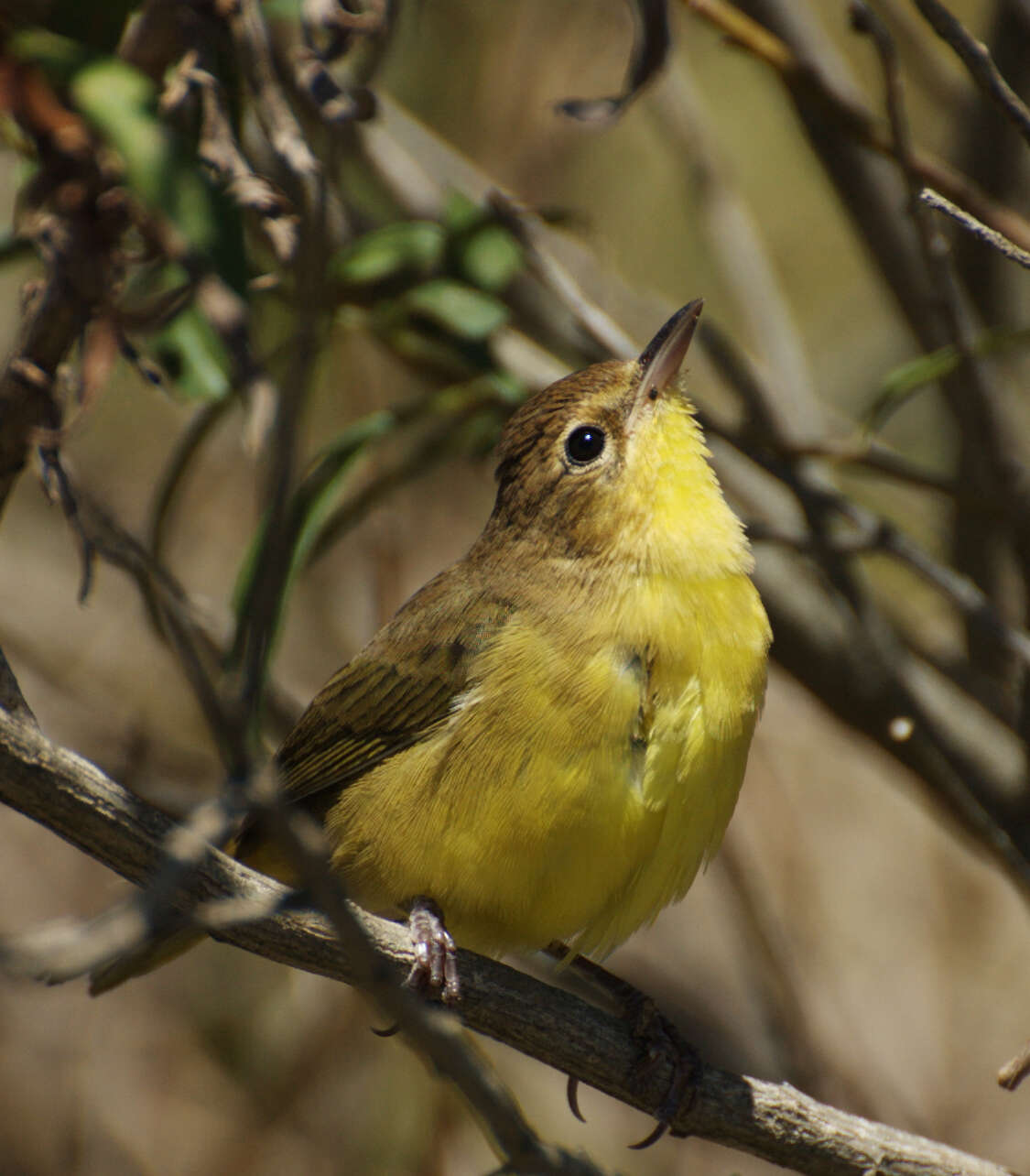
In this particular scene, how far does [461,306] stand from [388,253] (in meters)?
0.26

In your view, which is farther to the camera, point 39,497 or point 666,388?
point 39,497

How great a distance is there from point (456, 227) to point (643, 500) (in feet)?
3.43

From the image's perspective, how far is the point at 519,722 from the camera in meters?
3.18

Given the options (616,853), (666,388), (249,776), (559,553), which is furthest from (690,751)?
(249,776)

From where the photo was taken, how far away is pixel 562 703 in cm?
314

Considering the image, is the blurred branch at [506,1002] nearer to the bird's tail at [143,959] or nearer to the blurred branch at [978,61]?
the bird's tail at [143,959]

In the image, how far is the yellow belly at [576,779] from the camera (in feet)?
10.1

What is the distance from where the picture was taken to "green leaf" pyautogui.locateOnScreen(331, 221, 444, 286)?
382 centimetres

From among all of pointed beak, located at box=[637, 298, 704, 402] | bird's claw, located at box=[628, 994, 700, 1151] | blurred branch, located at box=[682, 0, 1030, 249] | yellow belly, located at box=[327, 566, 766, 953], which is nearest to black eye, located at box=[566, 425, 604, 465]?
pointed beak, located at box=[637, 298, 704, 402]

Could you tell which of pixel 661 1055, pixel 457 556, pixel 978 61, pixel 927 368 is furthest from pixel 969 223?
pixel 457 556

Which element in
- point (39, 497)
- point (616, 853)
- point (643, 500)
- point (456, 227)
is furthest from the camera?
point (39, 497)

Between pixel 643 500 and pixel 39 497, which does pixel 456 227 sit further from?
pixel 39 497

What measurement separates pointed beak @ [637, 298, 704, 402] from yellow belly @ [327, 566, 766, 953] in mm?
606

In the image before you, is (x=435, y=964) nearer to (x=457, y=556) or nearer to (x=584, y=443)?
(x=584, y=443)
